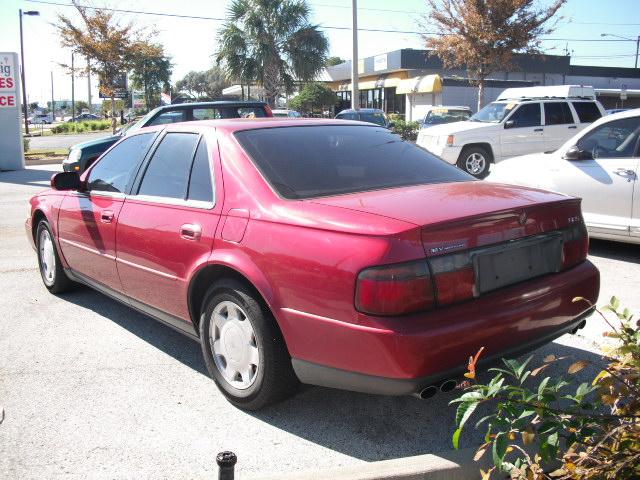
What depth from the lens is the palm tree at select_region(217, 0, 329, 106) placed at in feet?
115

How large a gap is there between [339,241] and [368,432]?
110cm

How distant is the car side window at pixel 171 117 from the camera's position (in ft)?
36.9

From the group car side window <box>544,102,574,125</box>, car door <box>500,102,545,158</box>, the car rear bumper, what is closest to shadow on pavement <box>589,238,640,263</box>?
the car rear bumper

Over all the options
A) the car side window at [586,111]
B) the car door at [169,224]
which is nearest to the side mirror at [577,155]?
the car door at [169,224]

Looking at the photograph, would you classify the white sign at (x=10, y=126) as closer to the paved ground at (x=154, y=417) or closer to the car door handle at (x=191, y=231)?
the paved ground at (x=154, y=417)

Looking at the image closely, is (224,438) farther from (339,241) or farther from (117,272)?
(117,272)

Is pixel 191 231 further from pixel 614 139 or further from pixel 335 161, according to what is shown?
pixel 614 139

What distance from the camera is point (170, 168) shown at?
4.25 meters

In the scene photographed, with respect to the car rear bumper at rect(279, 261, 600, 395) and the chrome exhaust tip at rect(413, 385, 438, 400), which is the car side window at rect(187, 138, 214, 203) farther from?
the chrome exhaust tip at rect(413, 385, 438, 400)

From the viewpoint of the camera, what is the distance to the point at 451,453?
2963mm

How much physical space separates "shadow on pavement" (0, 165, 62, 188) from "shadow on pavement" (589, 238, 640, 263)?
12.8m

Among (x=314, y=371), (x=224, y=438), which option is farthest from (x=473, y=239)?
(x=224, y=438)

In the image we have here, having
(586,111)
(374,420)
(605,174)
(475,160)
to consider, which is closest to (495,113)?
(475,160)

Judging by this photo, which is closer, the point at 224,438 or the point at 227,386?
the point at 224,438
